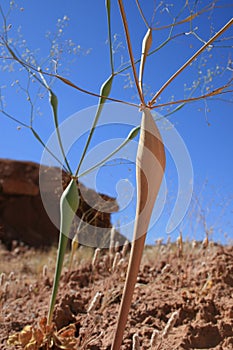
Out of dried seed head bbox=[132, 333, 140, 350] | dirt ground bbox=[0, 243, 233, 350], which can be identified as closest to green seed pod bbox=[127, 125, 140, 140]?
dirt ground bbox=[0, 243, 233, 350]

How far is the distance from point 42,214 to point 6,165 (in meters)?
1.73

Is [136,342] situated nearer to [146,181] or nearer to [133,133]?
[146,181]

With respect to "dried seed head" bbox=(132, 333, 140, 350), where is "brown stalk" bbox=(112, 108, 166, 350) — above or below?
above

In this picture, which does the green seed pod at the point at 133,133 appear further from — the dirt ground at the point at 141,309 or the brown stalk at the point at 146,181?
the dirt ground at the point at 141,309

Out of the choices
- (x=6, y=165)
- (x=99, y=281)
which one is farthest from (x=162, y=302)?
(x=6, y=165)

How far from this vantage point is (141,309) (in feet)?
6.64

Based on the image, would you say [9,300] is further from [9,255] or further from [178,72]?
[9,255]

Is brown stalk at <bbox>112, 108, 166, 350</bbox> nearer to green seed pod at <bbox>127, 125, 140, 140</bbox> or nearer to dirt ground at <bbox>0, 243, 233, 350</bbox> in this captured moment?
dirt ground at <bbox>0, 243, 233, 350</bbox>

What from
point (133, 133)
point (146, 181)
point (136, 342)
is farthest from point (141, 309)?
point (146, 181)

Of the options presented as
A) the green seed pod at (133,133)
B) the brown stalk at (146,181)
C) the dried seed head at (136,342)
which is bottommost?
the dried seed head at (136,342)

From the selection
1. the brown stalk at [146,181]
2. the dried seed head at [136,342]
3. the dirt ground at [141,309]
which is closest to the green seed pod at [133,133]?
the brown stalk at [146,181]

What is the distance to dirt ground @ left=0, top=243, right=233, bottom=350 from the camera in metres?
1.70

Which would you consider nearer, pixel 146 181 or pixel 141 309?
pixel 146 181

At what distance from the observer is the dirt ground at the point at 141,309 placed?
Result: 170 cm
